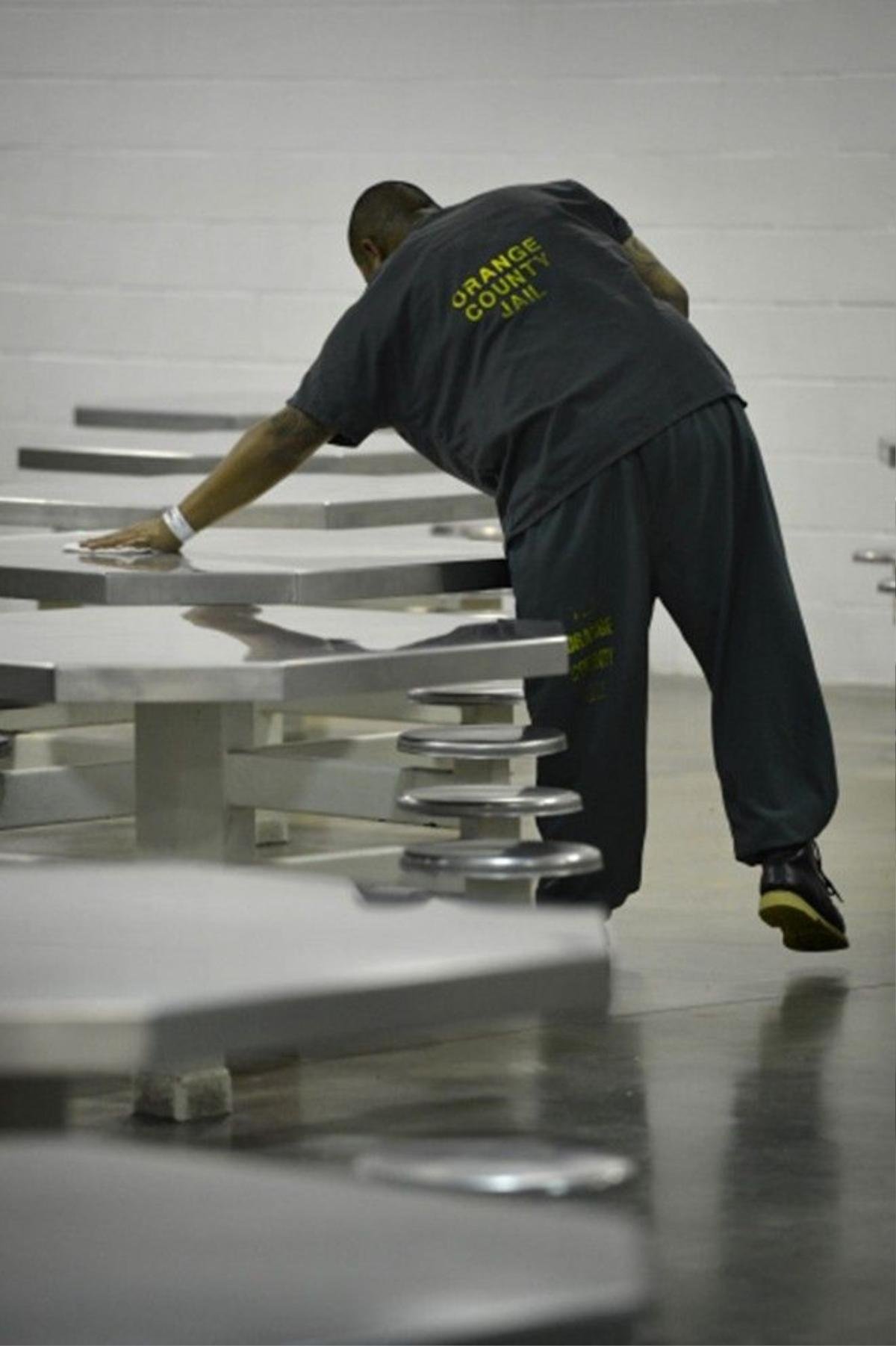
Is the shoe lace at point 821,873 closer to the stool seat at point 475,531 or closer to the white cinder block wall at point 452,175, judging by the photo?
the stool seat at point 475,531

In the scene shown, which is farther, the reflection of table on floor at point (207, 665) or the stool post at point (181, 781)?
the stool post at point (181, 781)

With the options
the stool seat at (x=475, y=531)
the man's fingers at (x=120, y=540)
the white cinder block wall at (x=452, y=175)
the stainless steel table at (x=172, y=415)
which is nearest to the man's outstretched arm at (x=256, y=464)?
the man's fingers at (x=120, y=540)

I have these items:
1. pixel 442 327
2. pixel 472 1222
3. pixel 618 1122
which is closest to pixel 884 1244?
pixel 618 1122

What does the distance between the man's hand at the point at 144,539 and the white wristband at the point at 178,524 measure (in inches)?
0.5

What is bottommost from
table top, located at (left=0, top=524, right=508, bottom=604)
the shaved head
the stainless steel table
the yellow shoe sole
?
the yellow shoe sole

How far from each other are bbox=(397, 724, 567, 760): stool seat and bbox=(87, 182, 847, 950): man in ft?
1.30

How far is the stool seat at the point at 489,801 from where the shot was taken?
4223 millimetres

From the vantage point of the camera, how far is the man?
4.87m

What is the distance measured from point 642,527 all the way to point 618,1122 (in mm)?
1097

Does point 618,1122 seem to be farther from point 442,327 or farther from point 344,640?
point 442,327

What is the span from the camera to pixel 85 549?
5.05 m

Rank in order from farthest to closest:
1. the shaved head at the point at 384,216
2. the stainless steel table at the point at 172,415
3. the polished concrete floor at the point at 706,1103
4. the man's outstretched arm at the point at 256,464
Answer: the stainless steel table at the point at 172,415 < the shaved head at the point at 384,216 < the man's outstretched arm at the point at 256,464 < the polished concrete floor at the point at 706,1103

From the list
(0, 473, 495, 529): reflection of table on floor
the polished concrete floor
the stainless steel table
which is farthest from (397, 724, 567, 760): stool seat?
the stainless steel table

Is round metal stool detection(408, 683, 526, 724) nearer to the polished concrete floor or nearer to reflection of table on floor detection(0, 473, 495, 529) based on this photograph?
the polished concrete floor
